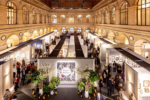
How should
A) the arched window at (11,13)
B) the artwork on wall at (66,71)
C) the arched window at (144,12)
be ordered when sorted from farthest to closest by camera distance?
the arched window at (11,13) → the arched window at (144,12) → the artwork on wall at (66,71)

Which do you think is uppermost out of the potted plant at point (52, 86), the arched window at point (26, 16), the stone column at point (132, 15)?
the arched window at point (26, 16)

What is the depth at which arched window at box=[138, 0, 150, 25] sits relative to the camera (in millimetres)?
12195

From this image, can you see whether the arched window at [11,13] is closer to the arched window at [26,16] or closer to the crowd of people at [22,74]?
the arched window at [26,16]

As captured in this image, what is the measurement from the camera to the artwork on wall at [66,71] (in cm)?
1034

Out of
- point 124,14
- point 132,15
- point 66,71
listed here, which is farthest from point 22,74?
point 124,14

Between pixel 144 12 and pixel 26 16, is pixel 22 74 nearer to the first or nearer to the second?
pixel 144 12

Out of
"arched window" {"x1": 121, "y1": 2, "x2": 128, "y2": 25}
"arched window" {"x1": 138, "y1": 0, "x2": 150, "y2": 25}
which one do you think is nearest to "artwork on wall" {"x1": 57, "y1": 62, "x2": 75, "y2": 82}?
"arched window" {"x1": 138, "y1": 0, "x2": 150, "y2": 25}

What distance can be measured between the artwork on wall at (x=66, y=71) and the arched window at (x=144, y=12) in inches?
341

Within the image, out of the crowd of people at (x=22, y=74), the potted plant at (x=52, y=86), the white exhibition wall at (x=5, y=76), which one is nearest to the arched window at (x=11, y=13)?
the crowd of people at (x=22, y=74)

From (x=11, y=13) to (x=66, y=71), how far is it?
12.3m

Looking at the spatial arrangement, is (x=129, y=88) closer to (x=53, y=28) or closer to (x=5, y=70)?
(x=5, y=70)

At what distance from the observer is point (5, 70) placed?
29.1 ft

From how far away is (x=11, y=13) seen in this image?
668 inches

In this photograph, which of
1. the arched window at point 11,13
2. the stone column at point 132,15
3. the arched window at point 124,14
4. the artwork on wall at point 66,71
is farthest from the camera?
the arched window at point 124,14
